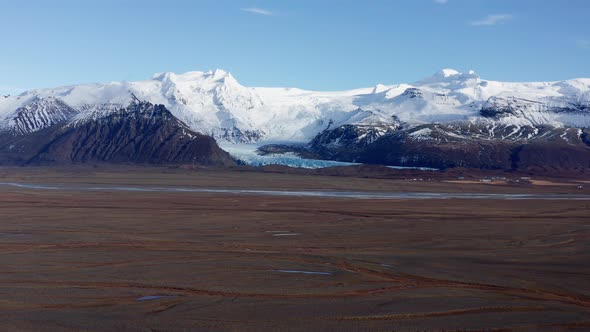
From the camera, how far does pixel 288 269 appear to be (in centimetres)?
3962

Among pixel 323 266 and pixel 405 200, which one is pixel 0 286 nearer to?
pixel 323 266

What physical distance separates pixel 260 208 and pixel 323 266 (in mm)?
37155

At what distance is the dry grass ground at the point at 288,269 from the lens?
97.0 ft

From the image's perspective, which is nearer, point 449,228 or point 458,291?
point 458,291

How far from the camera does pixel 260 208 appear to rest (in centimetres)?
7744

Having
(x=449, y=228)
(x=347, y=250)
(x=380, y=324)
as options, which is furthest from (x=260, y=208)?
(x=380, y=324)

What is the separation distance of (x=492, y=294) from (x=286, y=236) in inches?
852

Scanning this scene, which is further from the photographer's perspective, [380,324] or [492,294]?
[492,294]

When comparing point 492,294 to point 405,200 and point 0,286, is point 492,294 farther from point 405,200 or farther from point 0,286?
point 405,200

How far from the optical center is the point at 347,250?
154 ft

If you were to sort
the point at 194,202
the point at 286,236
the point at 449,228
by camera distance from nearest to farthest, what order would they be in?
the point at 286,236, the point at 449,228, the point at 194,202

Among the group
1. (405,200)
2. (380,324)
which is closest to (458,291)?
(380,324)

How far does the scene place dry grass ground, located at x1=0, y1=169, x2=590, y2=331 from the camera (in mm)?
29578

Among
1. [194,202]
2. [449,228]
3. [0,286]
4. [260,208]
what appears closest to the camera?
[0,286]
